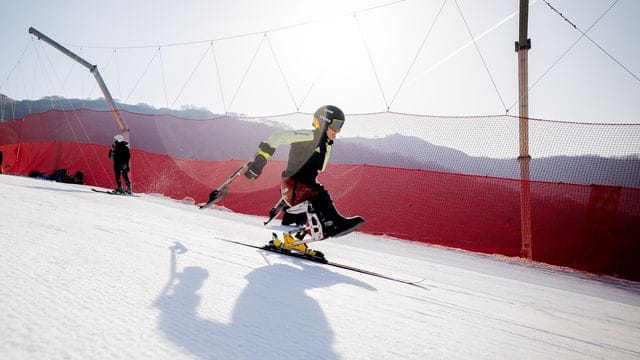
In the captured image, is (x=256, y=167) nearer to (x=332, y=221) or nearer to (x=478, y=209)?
(x=332, y=221)

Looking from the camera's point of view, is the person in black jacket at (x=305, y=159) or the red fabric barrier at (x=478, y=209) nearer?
the person in black jacket at (x=305, y=159)

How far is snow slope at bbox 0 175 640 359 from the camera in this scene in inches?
47.9

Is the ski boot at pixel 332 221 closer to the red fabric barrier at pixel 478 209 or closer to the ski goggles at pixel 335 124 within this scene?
the ski goggles at pixel 335 124

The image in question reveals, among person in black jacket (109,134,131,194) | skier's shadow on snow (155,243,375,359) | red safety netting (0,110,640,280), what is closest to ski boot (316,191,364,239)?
skier's shadow on snow (155,243,375,359)

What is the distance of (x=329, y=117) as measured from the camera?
392 cm

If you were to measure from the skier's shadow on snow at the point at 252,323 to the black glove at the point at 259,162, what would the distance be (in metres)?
1.63

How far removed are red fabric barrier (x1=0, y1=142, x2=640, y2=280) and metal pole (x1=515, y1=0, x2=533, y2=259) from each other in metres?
0.22

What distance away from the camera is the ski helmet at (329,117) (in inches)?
154

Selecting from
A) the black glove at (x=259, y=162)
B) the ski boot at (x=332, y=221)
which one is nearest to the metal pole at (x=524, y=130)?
the ski boot at (x=332, y=221)

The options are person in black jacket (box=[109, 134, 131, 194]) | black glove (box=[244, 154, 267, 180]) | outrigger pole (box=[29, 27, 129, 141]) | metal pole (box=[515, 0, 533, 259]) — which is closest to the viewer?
black glove (box=[244, 154, 267, 180])

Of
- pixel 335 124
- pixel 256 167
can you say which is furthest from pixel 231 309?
pixel 335 124

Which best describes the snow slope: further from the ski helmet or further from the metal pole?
the metal pole

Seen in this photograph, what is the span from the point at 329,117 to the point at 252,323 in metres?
2.83

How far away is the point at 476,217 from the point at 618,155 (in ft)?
11.6
